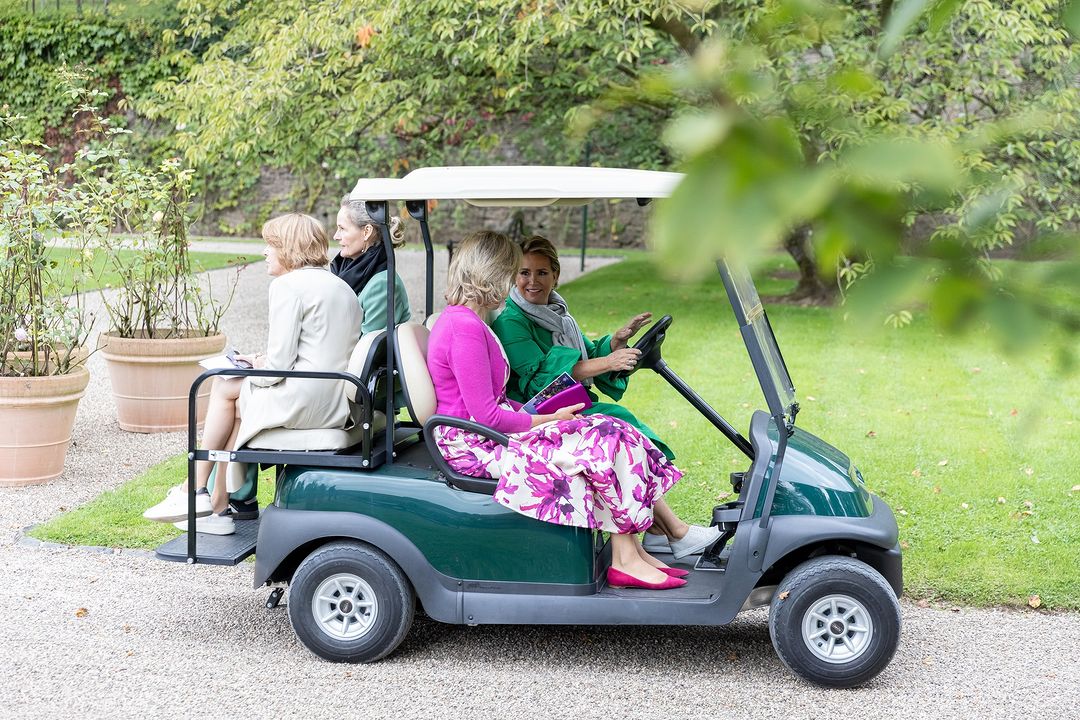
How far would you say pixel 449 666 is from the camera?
3.59 m

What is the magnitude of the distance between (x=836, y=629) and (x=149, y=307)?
462cm

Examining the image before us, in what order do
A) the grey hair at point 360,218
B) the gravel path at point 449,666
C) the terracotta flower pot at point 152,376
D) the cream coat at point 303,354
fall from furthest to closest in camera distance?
1. the terracotta flower pot at point 152,376
2. the grey hair at point 360,218
3. the cream coat at point 303,354
4. the gravel path at point 449,666

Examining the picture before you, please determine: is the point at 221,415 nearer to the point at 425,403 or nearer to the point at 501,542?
the point at 425,403

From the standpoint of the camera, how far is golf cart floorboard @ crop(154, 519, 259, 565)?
11.8 feet

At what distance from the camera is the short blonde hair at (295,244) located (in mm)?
3828

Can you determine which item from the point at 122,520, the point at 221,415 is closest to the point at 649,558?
the point at 221,415

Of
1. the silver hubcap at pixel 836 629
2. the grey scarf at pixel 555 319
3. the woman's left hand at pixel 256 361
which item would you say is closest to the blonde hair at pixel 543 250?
the grey scarf at pixel 555 319

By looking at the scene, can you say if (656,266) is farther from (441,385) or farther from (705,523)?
(705,523)

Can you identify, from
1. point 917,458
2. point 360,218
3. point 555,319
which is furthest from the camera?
point 917,458

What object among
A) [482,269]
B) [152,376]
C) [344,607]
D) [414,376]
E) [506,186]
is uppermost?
[506,186]

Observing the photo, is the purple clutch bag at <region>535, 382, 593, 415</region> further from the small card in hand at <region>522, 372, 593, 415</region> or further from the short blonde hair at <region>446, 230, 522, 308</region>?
the short blonde hair at <region>446, 230, 522, 308</region>

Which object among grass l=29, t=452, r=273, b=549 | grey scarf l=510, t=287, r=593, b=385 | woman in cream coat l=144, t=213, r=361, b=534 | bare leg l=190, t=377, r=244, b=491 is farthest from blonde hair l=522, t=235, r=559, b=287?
grass l=29, t=452, r=273, b=549

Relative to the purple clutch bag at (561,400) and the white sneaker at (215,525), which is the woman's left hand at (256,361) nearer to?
the white sneaker at (215,525)

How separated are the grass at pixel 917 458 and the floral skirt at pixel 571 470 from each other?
2.18ft
